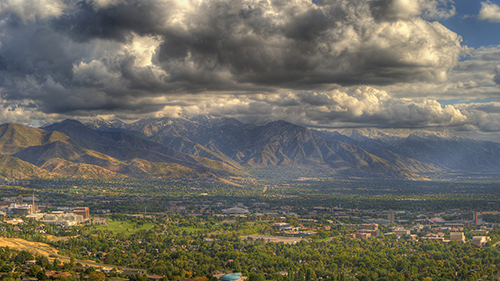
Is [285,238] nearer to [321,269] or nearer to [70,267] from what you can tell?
[321,269]

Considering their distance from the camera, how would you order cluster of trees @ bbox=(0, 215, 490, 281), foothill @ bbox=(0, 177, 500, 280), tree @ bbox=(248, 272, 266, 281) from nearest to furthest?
tree @ bbox=(248, 272, 266, 281)
foothill @ bbox=(0, 177, 500, 280)
cluster of trees @ bbox=(0, 215, 490, 281)

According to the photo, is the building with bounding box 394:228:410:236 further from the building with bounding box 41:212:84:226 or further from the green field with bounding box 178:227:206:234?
the building with bounding box 41:212:84:226

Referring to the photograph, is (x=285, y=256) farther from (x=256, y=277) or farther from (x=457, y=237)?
(x=457, y=237)

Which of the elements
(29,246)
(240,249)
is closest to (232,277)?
(240,249)

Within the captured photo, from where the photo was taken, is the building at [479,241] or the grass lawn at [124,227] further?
the grass lawn at [124,227]

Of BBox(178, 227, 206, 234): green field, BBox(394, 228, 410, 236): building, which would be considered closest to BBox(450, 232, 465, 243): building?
BBox(394, 228, 410, 236): building

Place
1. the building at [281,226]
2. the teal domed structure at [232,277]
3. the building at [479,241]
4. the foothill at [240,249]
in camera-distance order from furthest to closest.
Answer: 1. the building at [281,226]
2. the building at [479,241]
3. the foothill at [240,249]
4. the teal domed structure at [232,277]

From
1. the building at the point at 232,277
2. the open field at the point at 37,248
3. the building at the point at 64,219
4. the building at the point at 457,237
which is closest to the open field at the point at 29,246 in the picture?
the open field at the point at 37,248

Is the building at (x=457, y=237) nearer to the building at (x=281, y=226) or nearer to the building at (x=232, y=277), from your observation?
the building at (x=281, y=226)

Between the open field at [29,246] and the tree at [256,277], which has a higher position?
the open field at [29,246]

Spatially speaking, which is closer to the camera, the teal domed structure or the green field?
the teal domed structure
